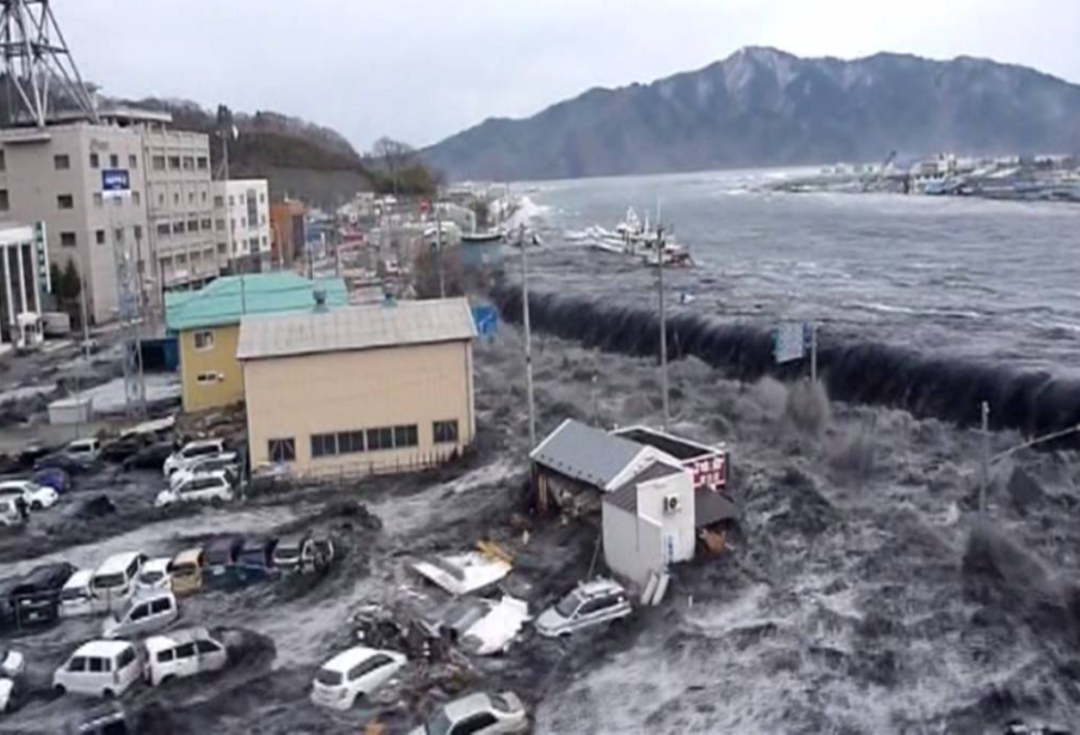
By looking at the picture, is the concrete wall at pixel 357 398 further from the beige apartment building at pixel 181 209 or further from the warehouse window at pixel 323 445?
→ the beige apartment building at pixel 181 209

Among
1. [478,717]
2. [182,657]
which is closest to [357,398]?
[182,657]

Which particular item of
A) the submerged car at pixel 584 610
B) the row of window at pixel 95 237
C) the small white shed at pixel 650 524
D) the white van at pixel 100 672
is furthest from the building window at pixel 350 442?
the row of window at pixel 95 237

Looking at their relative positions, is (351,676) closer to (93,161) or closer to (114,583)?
(114,583)

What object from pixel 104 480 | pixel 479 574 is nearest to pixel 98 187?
pixel 104 480

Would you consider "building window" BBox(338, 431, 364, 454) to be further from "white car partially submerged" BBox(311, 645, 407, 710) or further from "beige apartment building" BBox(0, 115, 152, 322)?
"beige apartment building" BBox(0, 115, 152, 322)

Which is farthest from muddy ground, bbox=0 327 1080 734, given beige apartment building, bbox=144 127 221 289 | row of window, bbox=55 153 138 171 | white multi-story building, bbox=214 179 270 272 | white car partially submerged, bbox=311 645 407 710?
white multi-story building, bbox=214 179 270 272
